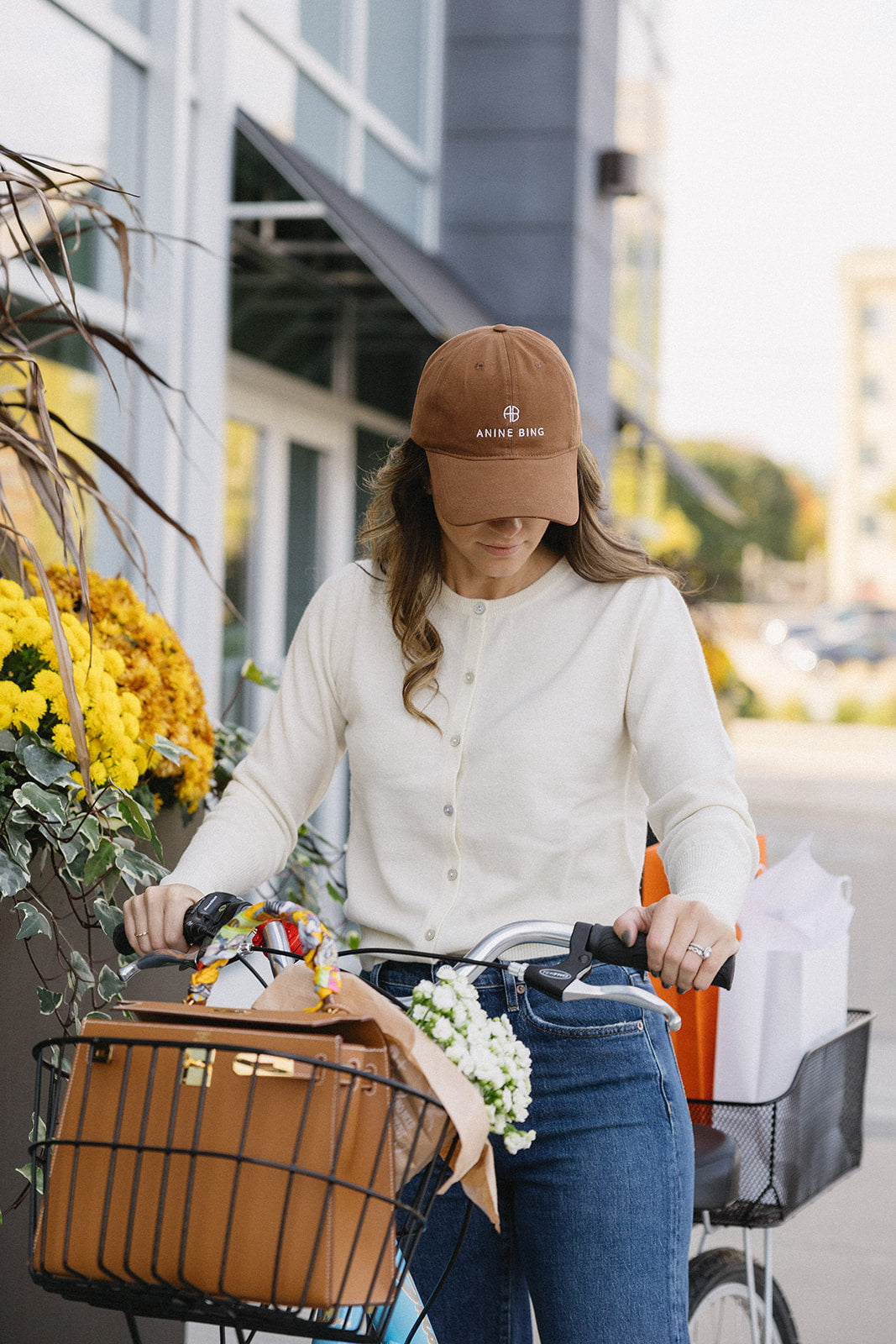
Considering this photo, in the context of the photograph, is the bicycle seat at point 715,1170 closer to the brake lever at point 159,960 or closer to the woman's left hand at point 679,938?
the woman's left hand at point 679,938

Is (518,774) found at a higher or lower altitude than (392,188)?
lower

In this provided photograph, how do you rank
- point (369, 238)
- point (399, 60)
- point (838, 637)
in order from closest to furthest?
point (369, 238), point (399, 60), point (838, 637)

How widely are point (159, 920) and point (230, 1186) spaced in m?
0.41

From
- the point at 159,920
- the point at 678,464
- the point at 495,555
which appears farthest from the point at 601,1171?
the point at 678,464

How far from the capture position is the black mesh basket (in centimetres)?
215

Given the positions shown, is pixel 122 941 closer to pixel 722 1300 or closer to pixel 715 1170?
pixel 715 1170

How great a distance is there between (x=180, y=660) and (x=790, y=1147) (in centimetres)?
135

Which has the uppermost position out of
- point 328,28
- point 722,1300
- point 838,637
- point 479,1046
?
point 328,28

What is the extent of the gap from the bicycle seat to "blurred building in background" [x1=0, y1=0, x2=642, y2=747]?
2192 mm

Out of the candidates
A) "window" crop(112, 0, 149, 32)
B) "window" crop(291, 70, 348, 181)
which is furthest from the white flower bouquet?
"window" crop(291, 70, 348, 181)

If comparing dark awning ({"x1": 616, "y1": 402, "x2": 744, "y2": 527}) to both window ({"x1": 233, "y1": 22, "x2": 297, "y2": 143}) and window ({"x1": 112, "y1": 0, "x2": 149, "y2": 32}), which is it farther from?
window ({"x1": 112, "y1": 0, "x2": 149, "y2": 32})

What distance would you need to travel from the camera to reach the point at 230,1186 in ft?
3.84

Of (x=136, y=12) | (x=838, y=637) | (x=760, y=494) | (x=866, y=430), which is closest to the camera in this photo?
(x=136, y=12)

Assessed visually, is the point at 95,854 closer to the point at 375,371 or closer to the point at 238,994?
the point at 238,994
